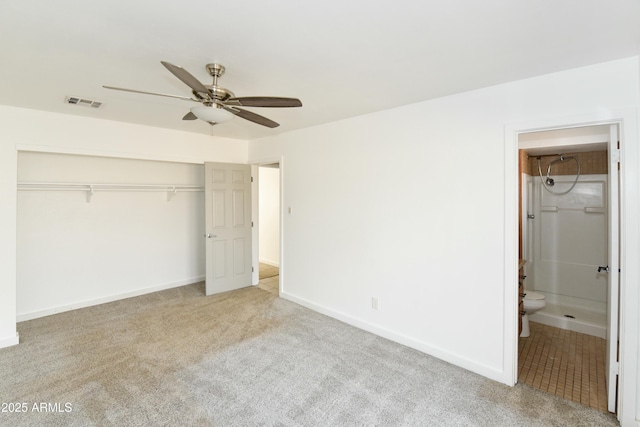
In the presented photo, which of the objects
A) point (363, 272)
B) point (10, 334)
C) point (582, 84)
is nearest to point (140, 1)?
point (582, 84)

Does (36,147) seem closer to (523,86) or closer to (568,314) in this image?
(523,86)

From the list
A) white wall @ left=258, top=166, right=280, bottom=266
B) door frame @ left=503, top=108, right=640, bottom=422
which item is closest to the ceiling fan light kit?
door frame @ left=503, top=108, right=640, bottom=422

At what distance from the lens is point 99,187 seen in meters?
4.11

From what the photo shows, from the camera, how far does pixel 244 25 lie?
166cm

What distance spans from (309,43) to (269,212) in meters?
5.09

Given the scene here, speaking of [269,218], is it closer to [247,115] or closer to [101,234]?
[101,234]

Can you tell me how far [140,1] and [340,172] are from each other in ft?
8.31

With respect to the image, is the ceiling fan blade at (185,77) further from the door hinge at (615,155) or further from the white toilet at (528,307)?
the white toilet at (528,307)

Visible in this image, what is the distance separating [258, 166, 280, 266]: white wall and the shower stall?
174 inches

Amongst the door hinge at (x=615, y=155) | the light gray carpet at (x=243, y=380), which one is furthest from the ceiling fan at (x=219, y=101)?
the door hinge at (x=615, y=155)

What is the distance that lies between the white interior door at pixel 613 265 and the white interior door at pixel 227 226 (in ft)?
14.1

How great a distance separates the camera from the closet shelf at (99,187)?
12.0 feet

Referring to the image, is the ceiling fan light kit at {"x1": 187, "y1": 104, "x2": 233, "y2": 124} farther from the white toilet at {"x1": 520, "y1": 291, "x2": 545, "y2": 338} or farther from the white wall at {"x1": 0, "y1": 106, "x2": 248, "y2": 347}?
the white toilet at {"x1": 520, "y1": 291, "x2": 545, "y2": 338}

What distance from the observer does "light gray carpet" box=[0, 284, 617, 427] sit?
2100 millimetres
